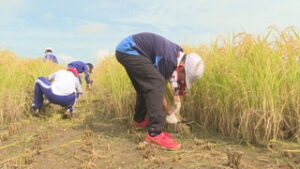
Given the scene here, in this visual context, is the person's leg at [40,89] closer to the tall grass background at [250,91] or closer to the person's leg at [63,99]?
the person's leg at [63,99]

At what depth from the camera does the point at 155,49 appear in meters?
2.53

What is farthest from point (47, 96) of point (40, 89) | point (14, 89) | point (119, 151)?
point (119, 151)

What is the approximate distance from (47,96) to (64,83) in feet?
0.91

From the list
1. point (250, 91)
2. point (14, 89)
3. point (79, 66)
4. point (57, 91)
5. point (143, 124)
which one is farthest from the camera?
point (79, 66)

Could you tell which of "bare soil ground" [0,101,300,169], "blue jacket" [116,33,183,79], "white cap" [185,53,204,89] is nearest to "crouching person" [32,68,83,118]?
"bare soil ground" [0,101,300,169]

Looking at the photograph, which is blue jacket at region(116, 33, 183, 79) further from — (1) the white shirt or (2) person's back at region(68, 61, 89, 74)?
(2) person's back at region(68, 61, 89, 74)

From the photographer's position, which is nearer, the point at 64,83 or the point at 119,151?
the point at 119,151

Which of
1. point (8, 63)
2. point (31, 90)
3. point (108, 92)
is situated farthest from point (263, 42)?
point (8, 63)

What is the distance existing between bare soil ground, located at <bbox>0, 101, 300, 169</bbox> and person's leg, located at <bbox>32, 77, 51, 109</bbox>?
53cm

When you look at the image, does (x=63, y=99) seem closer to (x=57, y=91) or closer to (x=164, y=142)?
(x=57, y=91)

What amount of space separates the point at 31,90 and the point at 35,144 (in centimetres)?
196

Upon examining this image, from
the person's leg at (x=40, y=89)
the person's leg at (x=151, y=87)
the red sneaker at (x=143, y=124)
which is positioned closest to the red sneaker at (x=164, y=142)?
the person's leg at (x=151, y=87)

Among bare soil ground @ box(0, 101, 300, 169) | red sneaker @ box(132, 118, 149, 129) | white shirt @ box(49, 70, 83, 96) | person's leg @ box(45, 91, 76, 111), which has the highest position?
white shirt @ box(49, 70, 83, 96)

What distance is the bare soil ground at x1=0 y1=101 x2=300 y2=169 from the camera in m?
2.03
